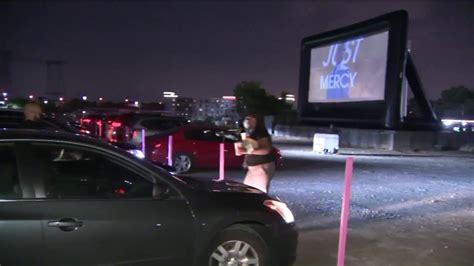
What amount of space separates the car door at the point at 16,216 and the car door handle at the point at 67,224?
0.12m

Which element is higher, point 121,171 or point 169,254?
point 121,171

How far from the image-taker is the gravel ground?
7.05 m

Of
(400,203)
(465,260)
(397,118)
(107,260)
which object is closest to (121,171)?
(107,260)

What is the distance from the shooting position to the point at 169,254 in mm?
4906

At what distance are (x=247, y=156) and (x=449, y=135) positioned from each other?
26.3m

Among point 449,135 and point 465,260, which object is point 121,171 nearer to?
point 465,260

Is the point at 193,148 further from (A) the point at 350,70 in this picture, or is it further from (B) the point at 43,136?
(A) the point at 350,70

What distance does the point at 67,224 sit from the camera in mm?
4488

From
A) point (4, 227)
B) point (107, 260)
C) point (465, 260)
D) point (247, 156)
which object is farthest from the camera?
point (247, 156)

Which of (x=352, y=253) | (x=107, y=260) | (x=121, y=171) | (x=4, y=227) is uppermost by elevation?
(x=121, y=171)

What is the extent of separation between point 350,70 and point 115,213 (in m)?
32.2

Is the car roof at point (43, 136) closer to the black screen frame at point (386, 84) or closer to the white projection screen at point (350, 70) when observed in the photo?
the black screen frame at point (386, 84)

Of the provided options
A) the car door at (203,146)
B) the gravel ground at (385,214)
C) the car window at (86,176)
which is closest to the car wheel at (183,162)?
the car door at (203,146)

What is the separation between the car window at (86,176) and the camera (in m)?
4.68
